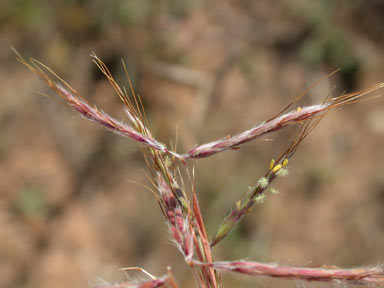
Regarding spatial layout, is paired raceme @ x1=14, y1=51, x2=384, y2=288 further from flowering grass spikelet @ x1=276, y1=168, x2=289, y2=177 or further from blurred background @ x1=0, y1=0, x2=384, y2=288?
blurred background @ x1=0, y1=0, x2=384, y2=288

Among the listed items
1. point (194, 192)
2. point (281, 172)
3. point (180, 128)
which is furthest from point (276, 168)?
point (180, 128)

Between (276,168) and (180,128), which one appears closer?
(276,168)

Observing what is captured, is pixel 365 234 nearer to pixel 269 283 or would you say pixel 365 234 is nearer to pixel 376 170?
pixel 376 170

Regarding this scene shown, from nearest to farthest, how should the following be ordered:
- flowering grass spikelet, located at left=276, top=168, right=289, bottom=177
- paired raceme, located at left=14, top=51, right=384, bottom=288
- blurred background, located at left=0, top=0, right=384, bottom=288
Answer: paired raceme, located at left=14, top=51, right=384, bottom=288
flowering grass spikelet, located at left=276, top=168, right=289, bottom=177
blurred background, located at left=0, top=0, right=384, bottom=288

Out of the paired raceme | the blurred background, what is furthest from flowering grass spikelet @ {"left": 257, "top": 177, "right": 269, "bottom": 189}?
the blurred background

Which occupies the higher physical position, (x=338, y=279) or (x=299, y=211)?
(x=338, y=279)

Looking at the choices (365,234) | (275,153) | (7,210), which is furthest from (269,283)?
(7,210)

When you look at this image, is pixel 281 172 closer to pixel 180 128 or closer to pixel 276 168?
pixel 276 168

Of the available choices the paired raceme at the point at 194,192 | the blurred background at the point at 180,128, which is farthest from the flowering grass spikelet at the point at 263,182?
the blurred background at the point at 180,128
